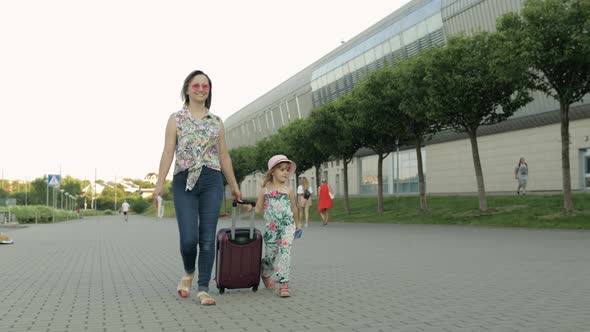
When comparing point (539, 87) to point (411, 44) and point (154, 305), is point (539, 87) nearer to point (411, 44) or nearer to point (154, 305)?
point (154, 305)

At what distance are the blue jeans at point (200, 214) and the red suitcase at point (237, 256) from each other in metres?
0.27

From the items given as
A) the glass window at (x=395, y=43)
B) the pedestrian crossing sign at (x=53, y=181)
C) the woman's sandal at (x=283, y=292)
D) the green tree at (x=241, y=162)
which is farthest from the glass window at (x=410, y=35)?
the woman's sandal at (x=283, y=292)

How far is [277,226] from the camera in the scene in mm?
7477

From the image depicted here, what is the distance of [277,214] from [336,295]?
1.02 meters

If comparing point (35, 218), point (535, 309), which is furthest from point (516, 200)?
point (35, 218)

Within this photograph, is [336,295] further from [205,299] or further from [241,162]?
[241,162]

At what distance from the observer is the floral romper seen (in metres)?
7.39

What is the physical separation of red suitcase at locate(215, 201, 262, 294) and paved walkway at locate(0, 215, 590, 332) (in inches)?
7.1

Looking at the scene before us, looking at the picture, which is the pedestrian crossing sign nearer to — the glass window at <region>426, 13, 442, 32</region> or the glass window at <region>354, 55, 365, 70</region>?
the glass window at <region>354, 55, 365, 70</region>

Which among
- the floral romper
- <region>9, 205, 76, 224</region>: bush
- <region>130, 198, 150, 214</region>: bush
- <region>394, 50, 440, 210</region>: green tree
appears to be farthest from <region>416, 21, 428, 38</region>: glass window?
<region>130, 198, 150, 214</region>: bush

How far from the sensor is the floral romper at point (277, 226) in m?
7.39

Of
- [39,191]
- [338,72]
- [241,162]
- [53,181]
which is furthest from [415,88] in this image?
[39,191]

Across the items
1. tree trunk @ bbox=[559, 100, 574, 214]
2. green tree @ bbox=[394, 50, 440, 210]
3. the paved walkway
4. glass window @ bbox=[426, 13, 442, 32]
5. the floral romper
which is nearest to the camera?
the paved walkway

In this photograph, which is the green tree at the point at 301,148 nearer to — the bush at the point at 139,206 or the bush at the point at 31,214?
the bush at the point at 31,214
